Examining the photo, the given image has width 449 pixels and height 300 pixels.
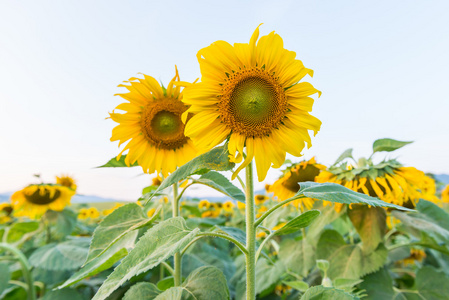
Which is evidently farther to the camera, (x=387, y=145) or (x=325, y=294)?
(x=387, y=145)

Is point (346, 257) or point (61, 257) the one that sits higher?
point (346, 257)

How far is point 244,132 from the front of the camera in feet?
3.33

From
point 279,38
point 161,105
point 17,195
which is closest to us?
point 279,38

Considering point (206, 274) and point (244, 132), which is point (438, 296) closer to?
point (206, 274)

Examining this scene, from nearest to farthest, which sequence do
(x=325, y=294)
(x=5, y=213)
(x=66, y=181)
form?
(x=325, y=294), (x=66, y=181), (x=5, y=213)

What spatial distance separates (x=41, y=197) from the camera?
3.00 metres

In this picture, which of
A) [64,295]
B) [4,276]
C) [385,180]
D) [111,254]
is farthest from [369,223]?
[4,276]

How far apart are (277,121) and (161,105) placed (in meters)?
0.49

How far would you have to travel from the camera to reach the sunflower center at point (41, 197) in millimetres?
2982

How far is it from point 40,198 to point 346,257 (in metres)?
2.58

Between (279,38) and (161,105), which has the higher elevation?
(279,38)

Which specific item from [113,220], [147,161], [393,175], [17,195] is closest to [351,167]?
[393,175]

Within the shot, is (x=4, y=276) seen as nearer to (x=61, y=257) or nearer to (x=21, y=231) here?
(x=61, y=257)

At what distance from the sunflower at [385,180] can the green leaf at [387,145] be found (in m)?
0.09
